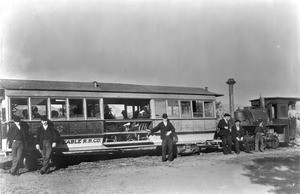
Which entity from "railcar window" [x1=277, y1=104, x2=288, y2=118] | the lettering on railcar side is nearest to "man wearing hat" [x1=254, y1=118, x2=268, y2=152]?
"railcar window" [x1=277, y1=104, x2=288, y2=118]

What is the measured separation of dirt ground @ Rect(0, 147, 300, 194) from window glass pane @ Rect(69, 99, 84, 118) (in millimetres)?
1825

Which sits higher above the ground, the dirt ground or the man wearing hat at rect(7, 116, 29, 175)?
the man wearing hat at rect(7, 116, 29, 175)

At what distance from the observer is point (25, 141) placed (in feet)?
30.6

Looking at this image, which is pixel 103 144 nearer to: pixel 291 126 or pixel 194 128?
pixel 194 128

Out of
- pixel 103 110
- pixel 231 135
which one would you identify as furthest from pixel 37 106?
pixel 231 135

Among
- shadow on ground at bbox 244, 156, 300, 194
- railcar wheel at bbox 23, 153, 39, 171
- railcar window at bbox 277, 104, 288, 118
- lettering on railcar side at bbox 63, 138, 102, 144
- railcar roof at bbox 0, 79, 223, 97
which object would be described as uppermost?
railcar roof at bbox 0, 79, 223, 97

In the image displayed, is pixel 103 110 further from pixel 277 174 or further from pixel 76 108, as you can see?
pixel 277 174

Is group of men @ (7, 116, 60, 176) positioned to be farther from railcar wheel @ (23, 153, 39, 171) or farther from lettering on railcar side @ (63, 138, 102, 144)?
lettering on railcar side @ (63, 138, 102, 144)

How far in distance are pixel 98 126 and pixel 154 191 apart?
512 cm

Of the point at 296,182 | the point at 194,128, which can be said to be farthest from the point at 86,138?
the point at 296,182

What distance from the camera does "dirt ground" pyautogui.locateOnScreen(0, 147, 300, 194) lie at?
23.0ft

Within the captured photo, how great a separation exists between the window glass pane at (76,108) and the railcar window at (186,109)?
4513 millimetres

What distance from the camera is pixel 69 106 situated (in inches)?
435

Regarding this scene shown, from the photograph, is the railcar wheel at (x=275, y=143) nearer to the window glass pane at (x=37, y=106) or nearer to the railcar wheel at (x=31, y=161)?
the window glass pane at (x=37, y=106)
